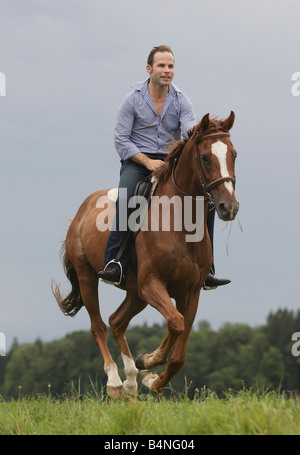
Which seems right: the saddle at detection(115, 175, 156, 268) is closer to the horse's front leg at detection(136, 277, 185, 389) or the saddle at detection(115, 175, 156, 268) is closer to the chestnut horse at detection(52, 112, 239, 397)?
the chestnut horse at detection(52, 112, 239, 397)

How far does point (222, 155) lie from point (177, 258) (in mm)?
1379

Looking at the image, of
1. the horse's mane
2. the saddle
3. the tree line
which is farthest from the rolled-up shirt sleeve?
the tree line

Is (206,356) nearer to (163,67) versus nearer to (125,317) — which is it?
(125,317)

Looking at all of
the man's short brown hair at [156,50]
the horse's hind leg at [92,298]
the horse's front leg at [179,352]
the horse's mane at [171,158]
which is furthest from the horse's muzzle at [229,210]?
the horse's hind leg at [92,298]

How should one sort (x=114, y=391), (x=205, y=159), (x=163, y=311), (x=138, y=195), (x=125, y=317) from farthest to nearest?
(x=125, y=317) → (x=114, y=391) → (x=138, y=195) → (x=163, y=311) → (x=205, y=159)

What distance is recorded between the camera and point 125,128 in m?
9.72

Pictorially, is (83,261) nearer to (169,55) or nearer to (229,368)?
(169,55)

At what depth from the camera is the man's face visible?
934 cm

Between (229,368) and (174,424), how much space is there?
95077mm

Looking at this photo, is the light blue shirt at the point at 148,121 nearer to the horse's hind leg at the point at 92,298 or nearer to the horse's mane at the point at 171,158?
the horse's mane at the point at 171,158

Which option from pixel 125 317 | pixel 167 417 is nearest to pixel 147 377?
pixel 125 317

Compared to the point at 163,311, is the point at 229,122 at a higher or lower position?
higher

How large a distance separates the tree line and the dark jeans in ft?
239

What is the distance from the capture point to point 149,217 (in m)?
8.98
